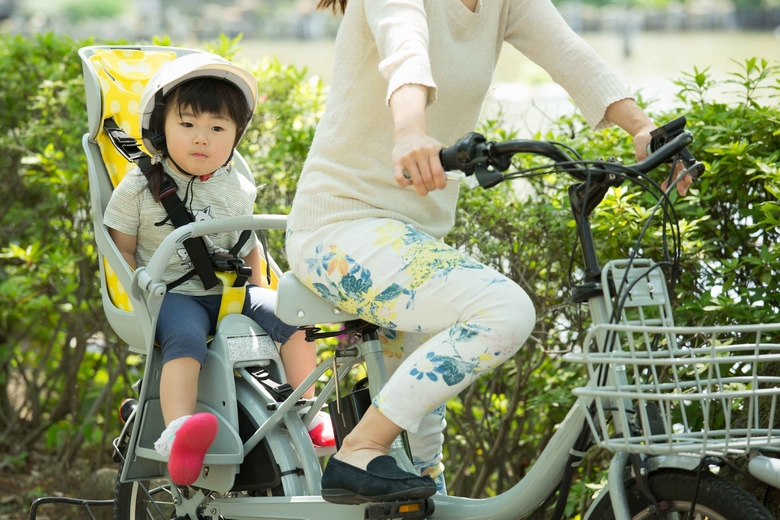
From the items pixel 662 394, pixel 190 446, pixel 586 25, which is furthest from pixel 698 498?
pixel 586 25

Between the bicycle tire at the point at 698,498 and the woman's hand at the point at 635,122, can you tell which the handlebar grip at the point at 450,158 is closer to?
the woman's hand at the point at 635,122

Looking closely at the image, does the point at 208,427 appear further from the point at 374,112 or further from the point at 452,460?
the point at 452,460

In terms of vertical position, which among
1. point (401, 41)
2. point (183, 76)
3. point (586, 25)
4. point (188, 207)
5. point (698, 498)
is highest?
point (586, 25)

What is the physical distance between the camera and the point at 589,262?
1989 mm

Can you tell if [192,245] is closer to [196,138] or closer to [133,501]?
[196,138]

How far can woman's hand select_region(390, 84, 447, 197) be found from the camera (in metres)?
1.85

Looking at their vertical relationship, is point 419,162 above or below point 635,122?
below

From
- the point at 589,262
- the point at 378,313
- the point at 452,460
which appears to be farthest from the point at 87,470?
the point at 589,262

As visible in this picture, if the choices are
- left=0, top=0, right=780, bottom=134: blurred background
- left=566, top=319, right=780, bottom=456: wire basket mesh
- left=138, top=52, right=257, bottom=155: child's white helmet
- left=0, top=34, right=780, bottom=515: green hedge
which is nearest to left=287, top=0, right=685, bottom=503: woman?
left=566, top=319, right=780, bottom=456: wire basket mesh

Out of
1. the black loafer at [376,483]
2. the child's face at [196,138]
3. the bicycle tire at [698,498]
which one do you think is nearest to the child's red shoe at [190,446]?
the black loafer at [376,483]

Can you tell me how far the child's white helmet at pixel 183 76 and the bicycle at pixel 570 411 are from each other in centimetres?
48

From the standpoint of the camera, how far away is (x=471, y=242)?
3.50 metres

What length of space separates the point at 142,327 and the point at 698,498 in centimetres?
161

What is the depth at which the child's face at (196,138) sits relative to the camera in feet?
9.28
